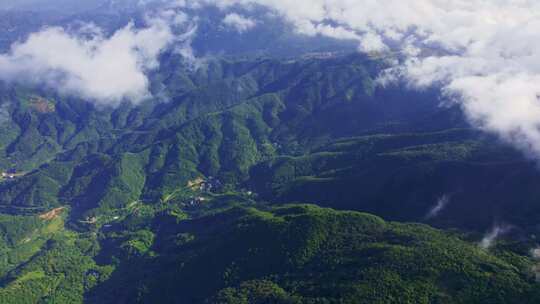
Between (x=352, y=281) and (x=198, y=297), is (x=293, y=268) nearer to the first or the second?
(x=352, y=281)

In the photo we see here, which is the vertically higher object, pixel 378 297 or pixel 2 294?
pixel 378 297

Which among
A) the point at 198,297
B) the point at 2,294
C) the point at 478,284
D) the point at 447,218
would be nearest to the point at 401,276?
the point at 478,284

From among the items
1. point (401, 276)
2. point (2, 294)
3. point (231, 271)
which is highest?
point (401, 276)

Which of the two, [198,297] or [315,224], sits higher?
[315,224]

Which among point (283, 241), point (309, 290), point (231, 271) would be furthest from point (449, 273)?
point (231, 271)

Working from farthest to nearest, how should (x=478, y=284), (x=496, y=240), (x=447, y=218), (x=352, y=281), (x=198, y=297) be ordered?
(x=447, y=218) < (x=198, y=297) < (x=496, y=240) < (x=352, y=281) < (x=478, y=284)

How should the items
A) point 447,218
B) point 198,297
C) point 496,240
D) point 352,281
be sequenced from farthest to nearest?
point 447,218
point 198,297
point 496,240
point 352,281

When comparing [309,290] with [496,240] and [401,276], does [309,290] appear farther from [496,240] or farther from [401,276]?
[496,240]

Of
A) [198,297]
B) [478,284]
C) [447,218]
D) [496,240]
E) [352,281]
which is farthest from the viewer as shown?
[447,218]

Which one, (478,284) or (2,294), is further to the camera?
(2,294)
